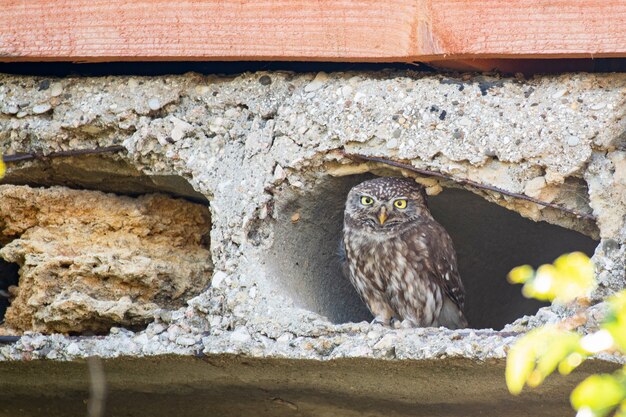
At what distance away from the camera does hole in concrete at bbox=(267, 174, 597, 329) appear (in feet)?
12.2

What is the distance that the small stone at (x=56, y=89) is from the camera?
368 cm

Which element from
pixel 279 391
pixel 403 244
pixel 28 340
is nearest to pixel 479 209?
pixel 403 244

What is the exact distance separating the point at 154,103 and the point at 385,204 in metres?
1.19

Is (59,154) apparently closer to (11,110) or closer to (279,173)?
(11,110)

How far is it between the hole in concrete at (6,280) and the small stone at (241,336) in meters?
1.30

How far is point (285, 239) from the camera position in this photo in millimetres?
3678

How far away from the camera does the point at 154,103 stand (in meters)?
3.58

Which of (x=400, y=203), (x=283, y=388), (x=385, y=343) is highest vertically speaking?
(x=400, y=203)

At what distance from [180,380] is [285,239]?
638 millimetres

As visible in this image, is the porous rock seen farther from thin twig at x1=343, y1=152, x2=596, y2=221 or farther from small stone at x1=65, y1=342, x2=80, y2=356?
thin twig at x1=343, y1=152, x2=596, y2=221

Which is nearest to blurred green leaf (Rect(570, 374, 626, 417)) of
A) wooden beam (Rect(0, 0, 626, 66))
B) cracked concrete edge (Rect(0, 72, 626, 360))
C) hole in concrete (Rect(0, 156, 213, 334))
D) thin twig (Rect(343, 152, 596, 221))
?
cracked concrete edge (Rect(0, 72, 626, 360))

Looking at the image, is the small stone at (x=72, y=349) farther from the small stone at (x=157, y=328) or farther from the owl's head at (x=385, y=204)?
the owl's head at (x=385, y=204)

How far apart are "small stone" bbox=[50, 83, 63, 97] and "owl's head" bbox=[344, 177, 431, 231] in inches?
50.8

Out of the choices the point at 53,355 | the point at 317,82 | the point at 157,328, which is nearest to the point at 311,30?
the point at 317,82
